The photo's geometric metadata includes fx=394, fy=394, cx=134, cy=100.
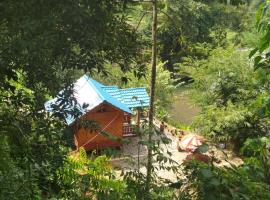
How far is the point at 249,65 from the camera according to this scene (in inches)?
554

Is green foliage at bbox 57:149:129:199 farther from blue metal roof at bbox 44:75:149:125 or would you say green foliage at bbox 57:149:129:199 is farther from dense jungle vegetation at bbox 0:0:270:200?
blue metal roof at bbox 44:75:149:125

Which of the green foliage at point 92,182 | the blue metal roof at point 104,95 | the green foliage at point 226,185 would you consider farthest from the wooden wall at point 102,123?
the green foliage at point 226,185

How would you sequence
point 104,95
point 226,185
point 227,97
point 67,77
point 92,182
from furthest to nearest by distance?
point 227,97, point 104,95, point 92,182, point 67,77, point 226,185

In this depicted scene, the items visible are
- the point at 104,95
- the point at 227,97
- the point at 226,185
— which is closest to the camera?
the point at 226,185

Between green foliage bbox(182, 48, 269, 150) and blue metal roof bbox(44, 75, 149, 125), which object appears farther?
green foliage bbox(182, 48, 269, 150)

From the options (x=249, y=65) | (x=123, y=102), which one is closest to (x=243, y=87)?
(x=249, y=65)

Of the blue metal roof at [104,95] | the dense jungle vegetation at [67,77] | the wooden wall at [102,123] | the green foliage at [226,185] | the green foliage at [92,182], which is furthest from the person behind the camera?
the wooden wall at [102,123]

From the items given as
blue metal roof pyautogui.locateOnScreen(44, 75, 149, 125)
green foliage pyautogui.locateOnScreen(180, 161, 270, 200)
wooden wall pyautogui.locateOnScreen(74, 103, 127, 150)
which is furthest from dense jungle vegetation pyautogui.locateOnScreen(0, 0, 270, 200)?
wooden wall pyautogui.locateOnScreen(74, 103, 127, 150)

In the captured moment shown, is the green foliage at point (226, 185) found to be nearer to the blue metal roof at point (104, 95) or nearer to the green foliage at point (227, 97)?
the blue metal roof at point (104, 95)

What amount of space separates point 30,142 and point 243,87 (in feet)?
39.4

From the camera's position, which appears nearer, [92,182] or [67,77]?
[67,77]

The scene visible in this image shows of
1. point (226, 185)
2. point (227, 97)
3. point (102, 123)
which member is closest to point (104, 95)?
point (102, 123)

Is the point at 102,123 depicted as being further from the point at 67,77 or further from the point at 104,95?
the point at 67,77

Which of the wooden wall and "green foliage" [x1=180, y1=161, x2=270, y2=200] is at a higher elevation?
"green foliage" [x1=180, y1=161, x2=270, y2=200]
